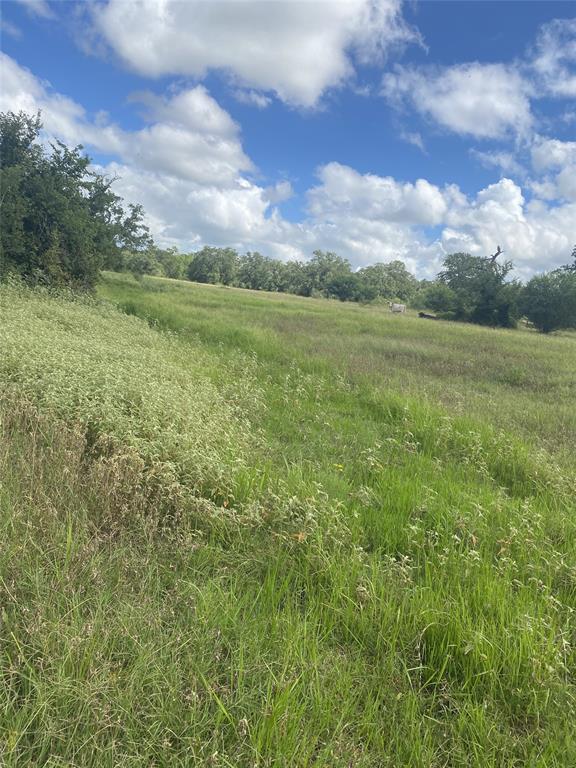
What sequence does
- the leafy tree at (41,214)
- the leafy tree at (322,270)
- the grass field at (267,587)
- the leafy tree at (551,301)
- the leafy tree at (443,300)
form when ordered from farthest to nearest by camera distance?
the leafy tree at (322,270) → the leafy tree at (443,300) → the leafy tree at (551,301) → the leafy tree at (41,214) → the grass field at (267,587)

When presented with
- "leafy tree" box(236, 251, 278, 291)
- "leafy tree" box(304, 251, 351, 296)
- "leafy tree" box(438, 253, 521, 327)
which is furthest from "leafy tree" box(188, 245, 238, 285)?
"leafy tree" box(438, 253, 521, 327)

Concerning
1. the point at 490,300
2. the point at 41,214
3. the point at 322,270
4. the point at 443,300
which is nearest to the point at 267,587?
the point at 41,214

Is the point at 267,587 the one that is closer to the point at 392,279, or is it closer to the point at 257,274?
the point at 257,274

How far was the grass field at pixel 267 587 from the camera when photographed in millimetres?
1983

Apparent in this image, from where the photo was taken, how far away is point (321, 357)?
1270 cm

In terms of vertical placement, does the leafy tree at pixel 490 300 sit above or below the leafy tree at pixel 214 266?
below

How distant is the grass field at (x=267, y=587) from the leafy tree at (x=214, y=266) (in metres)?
101

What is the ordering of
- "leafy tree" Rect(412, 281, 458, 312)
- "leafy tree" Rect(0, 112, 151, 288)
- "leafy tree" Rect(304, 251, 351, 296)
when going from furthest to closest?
"leafy tree" Rect(304, 251, 351, 296)
"leafy tree" Rect(412, 281, 458, 312)
"leafy tree" Rect(0, 112, 151, 288)

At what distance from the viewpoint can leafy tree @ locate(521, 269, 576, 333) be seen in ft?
124

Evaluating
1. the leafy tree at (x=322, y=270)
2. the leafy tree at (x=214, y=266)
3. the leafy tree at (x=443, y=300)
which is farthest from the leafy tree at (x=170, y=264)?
the leafy tree at (x=443, y=300)

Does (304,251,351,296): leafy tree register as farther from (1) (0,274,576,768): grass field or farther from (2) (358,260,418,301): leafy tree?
(1) (0,274,576,768): grass field

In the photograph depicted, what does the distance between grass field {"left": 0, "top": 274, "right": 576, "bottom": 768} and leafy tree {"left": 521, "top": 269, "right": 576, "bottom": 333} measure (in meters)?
38.0

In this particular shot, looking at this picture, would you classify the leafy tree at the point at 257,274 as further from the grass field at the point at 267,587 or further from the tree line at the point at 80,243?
the grass field at the point at 267,587

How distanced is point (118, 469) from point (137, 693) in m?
2.07
